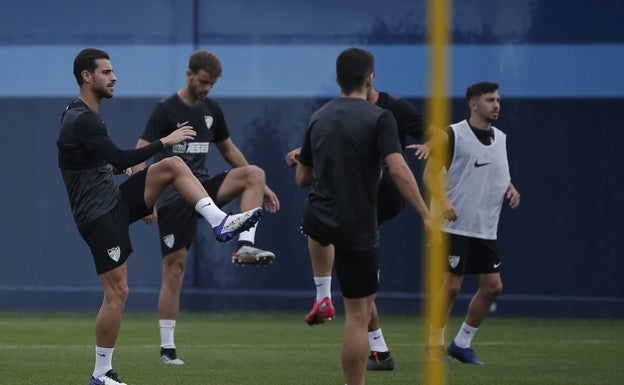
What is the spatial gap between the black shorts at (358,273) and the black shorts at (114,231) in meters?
1.69

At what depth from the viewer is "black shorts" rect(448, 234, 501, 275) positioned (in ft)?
36.9

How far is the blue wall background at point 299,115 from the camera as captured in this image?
18.1 metres

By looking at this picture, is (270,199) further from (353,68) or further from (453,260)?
(353,68)

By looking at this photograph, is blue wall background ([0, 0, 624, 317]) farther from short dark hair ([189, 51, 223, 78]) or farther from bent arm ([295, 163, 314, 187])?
bent arm ([295, 163, 314, 187])

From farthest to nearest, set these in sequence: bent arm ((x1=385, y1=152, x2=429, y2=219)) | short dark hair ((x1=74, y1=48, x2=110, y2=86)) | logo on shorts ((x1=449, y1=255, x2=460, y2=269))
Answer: logo on shorts ((x1=449, y1=255, x2=460, y2=269))
short dark hair ((x1=74, y1=48, x2=110, y2=86))
bent arm ((x1=385, y1=152, x2=429, y2=219))

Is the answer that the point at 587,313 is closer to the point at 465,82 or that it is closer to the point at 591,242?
the point at 591,242

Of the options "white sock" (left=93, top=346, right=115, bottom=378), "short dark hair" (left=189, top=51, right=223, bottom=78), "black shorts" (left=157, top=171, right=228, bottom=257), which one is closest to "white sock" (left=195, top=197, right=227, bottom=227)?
"white sock" (left=93, top=346, right=115, bottom=378)

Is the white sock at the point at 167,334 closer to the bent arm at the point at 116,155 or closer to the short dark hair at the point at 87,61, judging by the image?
the bent arm at the point at 116,155

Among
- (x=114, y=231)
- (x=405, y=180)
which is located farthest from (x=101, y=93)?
(x=405, y=180)

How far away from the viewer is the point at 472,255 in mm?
11477

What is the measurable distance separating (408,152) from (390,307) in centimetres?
217

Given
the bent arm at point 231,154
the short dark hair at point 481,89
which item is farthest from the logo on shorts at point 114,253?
the short dark hair at point 481,89

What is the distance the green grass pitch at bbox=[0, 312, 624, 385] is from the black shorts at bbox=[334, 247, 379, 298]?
2.02m

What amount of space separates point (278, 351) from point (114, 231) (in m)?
4.03
